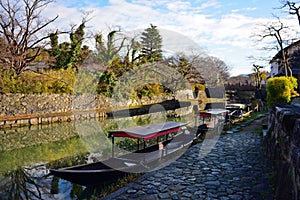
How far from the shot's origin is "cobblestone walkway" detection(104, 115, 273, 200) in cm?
427

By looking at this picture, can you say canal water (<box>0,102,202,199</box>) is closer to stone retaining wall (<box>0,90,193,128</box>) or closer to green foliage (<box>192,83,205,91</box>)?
stone retaining wall (<box>0,90,193,128</box>)

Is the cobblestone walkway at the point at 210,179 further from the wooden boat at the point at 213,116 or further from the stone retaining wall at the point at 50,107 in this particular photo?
the stone retaining wall at the point at 50,107

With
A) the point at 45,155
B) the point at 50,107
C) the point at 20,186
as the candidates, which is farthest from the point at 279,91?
the point at 50,107

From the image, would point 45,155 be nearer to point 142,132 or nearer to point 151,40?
point 142,132

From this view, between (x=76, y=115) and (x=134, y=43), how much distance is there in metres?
12.0

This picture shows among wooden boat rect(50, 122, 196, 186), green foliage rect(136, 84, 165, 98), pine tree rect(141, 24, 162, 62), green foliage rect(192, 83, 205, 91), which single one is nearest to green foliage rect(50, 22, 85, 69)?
green foliage rect(136, 84, 165, 98)

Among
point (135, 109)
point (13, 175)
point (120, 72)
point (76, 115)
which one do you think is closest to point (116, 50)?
point (120, 72)

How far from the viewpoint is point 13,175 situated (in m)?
6.62

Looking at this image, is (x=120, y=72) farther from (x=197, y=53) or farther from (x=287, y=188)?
(x=287, y=188)

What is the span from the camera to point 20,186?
5891 millimetres

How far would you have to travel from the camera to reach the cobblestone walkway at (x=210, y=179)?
427 centimetres

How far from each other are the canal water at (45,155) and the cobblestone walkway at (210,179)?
1.40 meters

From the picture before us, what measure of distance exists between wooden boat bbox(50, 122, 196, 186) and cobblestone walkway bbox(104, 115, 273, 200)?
1.67 ft

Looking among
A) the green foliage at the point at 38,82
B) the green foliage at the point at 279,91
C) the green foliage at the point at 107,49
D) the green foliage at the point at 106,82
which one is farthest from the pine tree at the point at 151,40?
the green foliage at the point at 279,91
